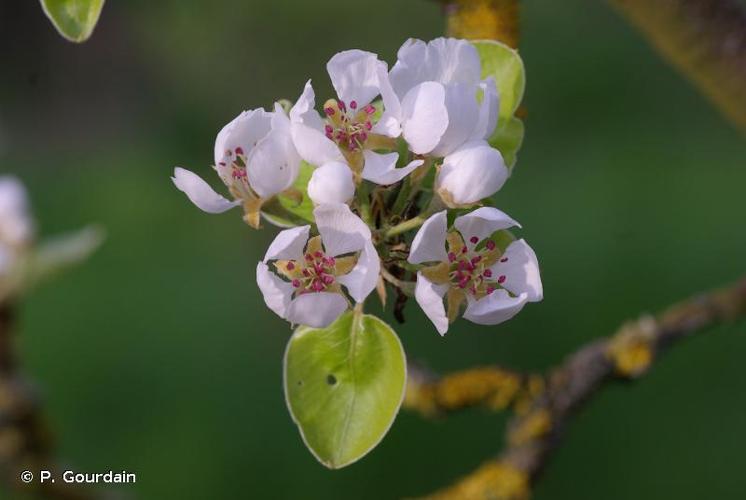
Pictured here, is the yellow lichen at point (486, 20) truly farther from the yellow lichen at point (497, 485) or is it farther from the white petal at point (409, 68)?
the yellow lichen at point (497, 485)

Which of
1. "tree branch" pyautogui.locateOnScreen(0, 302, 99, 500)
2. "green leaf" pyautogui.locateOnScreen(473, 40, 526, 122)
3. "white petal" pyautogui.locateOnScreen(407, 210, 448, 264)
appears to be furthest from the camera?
"tree branch" pyautogui.locateOnScreen(0, 302, 99, 500)

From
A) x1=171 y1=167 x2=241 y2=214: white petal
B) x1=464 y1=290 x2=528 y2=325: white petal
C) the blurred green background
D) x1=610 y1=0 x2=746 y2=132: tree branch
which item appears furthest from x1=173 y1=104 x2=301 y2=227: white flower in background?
the blurred green background

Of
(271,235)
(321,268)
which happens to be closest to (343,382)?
(321,268)

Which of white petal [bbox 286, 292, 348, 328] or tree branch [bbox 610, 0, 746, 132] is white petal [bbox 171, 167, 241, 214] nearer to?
white petal [bbox 286, 292, 348, 328]

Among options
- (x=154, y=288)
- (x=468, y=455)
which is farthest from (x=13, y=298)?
(x=154, y=288)

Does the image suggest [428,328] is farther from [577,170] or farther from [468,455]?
[577,170]

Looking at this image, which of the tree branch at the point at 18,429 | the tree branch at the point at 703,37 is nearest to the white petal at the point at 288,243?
the tree branch at the point at 703,37

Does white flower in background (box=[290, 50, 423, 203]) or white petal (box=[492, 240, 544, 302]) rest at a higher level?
white flower in background (box=[290, 50, 423, 203])
